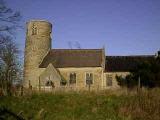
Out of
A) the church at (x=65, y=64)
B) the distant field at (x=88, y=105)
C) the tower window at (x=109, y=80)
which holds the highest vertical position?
the church at (x=65, y=64)

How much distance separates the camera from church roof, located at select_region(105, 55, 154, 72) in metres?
50.8

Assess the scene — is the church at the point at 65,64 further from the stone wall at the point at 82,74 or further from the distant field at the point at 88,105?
the distant field at the point at 88,105

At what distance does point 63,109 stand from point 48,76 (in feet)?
85.5

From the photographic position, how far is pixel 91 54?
175ft

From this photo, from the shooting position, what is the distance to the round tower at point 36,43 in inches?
2110

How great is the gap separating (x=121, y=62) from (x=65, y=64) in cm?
889

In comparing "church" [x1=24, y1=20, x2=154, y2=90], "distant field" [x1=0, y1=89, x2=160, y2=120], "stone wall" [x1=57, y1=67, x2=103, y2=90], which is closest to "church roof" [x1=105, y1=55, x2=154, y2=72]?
"church" [x1=24, y1=20, x2=154, y2=90]

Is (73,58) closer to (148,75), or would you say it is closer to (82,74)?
(82,74)

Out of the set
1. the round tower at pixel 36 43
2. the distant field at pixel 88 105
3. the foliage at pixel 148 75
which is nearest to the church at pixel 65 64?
the round tower at pixel 36 43

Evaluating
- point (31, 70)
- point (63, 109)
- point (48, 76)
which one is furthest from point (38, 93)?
point (31, 70)

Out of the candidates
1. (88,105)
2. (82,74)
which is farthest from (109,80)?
(88,105)

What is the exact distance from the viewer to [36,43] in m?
54.7

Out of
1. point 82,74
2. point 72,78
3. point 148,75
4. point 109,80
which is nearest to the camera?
point 148,75

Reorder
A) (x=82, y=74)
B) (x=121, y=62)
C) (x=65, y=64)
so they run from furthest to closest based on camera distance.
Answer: (x=121, y=62) < (x=65, y=64) < (x=82, y=74)
